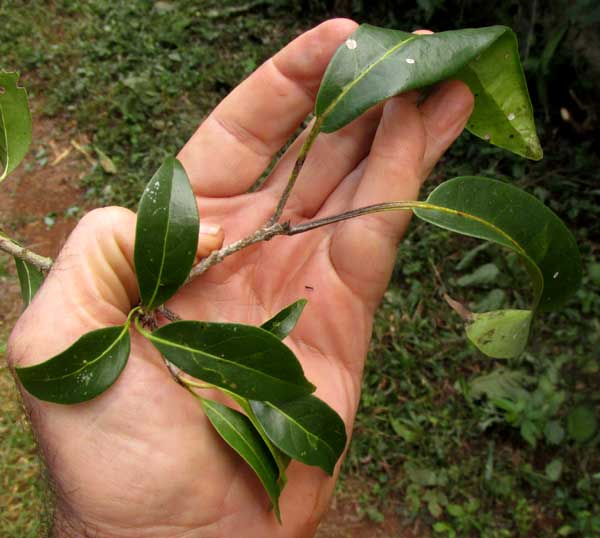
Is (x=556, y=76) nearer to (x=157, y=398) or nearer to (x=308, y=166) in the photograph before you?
(x=308, y=166)

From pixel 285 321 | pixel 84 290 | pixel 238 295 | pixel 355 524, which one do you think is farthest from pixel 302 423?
pixel 355 524

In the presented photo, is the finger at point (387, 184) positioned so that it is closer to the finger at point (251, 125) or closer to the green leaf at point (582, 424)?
the finger at point (251, 125)

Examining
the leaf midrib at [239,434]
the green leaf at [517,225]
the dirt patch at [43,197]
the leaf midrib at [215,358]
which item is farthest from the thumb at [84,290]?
the dirt patch at [43,197]

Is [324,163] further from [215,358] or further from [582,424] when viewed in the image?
[582,424]

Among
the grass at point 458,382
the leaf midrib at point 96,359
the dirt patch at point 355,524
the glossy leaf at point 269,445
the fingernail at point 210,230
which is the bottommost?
the dirt patch at point 355,524

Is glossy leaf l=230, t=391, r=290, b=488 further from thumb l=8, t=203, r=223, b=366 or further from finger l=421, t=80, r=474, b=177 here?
finger l=421, t=80, r=474, b=177

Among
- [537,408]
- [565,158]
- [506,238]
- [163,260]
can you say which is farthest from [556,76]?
[163,260]

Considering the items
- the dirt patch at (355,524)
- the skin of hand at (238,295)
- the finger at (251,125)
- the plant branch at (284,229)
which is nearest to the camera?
the skin of hand at (238,295)
